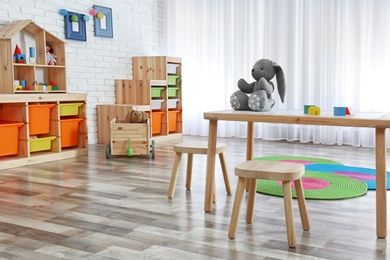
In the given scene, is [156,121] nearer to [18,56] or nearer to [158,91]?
[158,91]

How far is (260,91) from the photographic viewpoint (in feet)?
8.39

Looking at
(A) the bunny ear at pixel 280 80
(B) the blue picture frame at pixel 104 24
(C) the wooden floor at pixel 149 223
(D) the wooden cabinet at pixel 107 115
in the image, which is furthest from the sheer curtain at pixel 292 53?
(A) the bunny ear at pixel 280 80

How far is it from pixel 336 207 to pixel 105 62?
3.77 metres

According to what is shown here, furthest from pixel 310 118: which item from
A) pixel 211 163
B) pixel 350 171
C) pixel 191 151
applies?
pixel 350 171

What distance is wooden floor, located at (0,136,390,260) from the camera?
2.03m

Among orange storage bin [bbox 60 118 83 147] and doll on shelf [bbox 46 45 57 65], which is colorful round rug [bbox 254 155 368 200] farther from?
doll on shelf [bbox 46 45 57 65]

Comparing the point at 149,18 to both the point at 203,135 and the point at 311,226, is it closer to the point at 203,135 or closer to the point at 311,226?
the point at 203,135

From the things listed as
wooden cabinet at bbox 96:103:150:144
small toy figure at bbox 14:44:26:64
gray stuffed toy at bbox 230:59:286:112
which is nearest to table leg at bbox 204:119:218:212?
gray stuffed toy at bbox 230:59:286:112

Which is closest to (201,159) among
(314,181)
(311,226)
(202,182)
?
(202,182)

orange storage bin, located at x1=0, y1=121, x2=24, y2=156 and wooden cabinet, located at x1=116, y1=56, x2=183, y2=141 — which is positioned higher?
wooden cabinet, located at x1=116, y1=56, x2=183, y2=141

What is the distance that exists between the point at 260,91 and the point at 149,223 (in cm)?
91

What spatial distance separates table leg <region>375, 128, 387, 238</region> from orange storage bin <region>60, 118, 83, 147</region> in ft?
10.5

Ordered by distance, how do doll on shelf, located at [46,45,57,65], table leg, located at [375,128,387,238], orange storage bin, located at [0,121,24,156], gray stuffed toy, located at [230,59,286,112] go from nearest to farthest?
table leg, located at [375,128,387,238]
gray stuffed toy, located at [230,59,286,112]
orange storage bin, located at [0,121,24,156]
doll on shelf, located at [46,45,57,65]

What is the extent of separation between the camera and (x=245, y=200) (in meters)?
2.86
